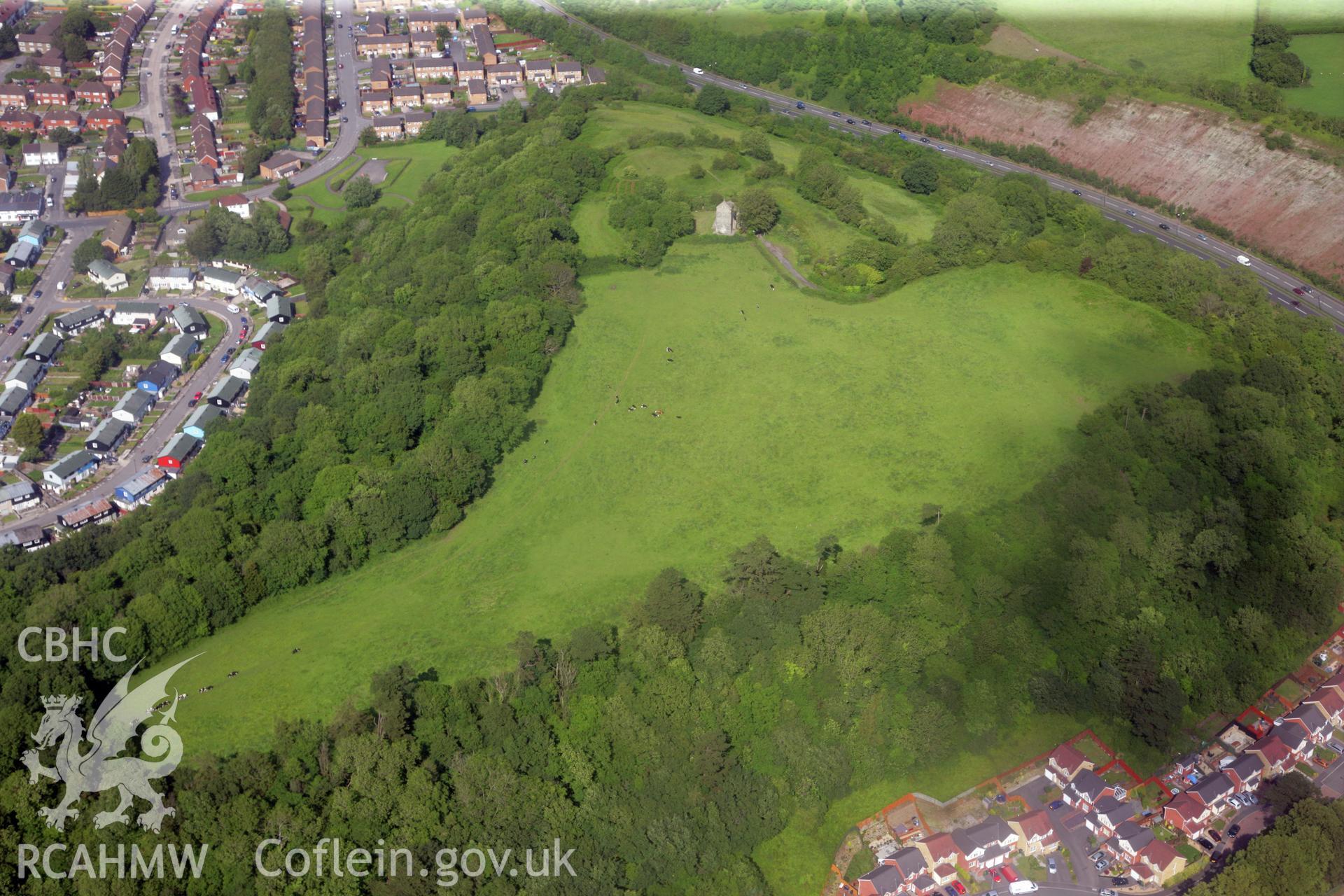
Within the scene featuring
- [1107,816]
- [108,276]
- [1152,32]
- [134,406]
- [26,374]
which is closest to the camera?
[1107,816]

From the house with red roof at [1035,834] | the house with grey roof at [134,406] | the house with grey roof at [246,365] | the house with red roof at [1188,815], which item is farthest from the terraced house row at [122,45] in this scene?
the house with red roof at [1188,815]

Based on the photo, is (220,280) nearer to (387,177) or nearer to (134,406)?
(134,406)

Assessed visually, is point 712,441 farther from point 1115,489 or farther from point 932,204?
point 932,204

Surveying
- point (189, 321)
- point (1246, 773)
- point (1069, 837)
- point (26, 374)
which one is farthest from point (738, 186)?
point (1069, 837)

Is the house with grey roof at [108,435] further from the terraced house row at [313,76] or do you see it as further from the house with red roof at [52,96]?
the house with red roof at [52,96]

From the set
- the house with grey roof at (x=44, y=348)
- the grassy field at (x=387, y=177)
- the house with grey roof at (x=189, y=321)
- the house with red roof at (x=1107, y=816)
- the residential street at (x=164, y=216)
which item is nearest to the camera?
the house with red roof at (x=1107, y=816)

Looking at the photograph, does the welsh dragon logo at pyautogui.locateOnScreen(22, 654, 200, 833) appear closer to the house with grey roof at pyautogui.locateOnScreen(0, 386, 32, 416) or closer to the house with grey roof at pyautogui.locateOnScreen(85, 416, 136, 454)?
the house with grey roof at pyautogui.locateOnScreen(85, 416, 136, 454)
